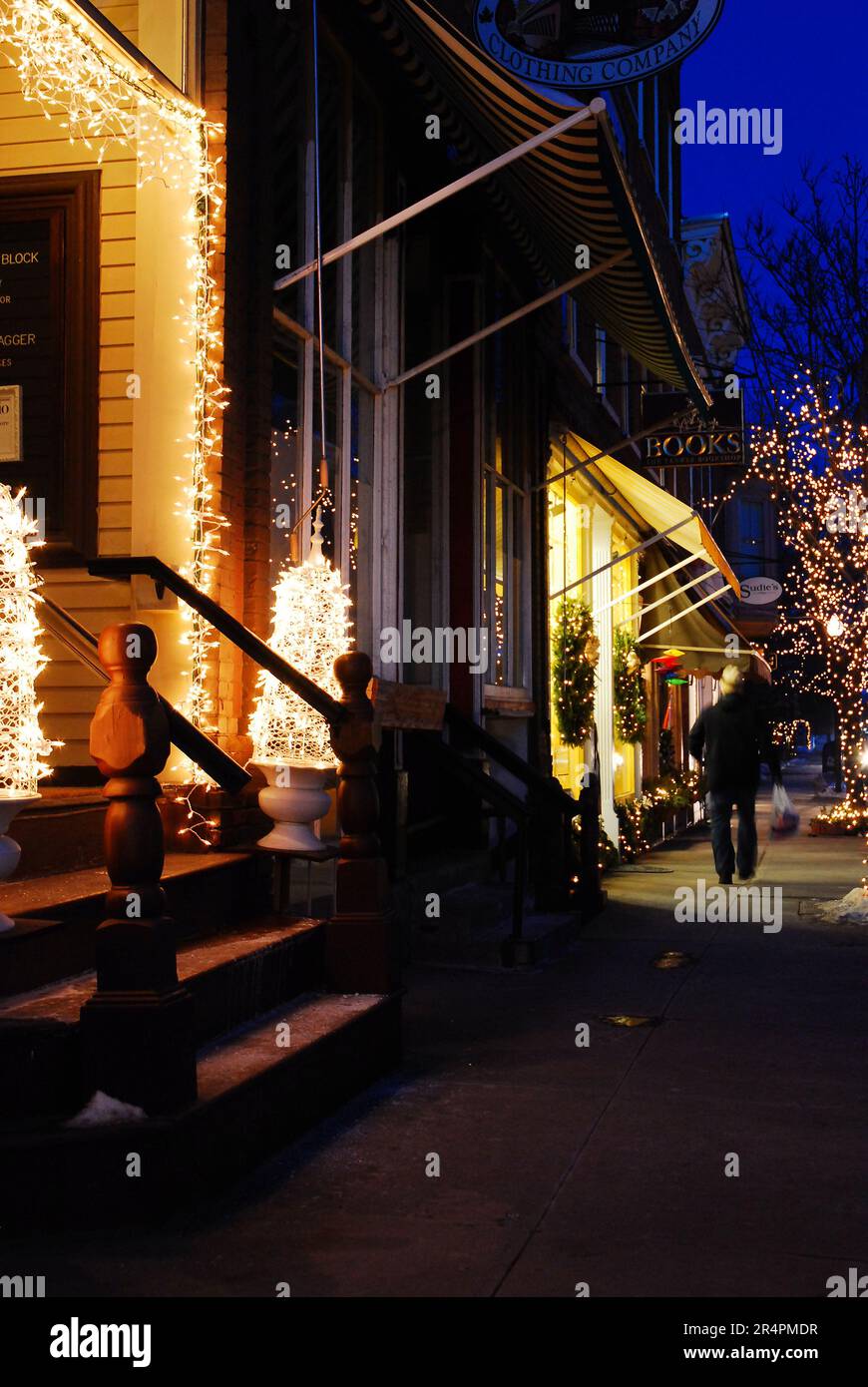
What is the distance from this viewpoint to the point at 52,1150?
4066 mm

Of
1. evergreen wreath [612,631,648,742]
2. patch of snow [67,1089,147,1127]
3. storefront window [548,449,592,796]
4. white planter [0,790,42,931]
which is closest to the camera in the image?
patch of snow [67,1089,147,1127]

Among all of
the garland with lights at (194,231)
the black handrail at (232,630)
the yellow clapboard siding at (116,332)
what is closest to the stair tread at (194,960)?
the black handrail at (232,630)

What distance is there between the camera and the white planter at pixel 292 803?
676 cm

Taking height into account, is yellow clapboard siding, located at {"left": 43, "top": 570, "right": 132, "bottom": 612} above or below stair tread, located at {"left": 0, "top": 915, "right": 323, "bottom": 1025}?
above

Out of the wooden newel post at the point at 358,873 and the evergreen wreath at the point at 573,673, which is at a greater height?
the evergreen wreath at the point at 573,673

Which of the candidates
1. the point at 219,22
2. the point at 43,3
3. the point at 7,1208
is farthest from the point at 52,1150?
the point at 219,22

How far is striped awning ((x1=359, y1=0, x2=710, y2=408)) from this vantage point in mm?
7684

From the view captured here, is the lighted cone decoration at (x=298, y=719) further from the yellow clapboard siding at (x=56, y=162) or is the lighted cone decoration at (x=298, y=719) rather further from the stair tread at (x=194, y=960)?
the yellow clapboard siding at (x=56, y=162)

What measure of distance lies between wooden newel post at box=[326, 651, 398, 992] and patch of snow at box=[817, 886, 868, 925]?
5747mm

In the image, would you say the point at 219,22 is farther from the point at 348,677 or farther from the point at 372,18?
the point at 348,677

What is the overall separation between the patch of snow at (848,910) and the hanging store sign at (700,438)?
7254mm

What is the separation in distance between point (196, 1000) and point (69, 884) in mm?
870

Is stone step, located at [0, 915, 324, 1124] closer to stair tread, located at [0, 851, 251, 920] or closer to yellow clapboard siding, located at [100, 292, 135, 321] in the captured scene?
stair tread, located at [0, 851, 251, 920]

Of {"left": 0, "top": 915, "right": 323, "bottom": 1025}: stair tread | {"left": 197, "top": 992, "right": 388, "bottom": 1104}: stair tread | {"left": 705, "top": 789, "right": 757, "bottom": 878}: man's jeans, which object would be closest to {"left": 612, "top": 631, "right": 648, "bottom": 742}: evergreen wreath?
{"left": 705, "top": 789, "right": 757, "bottom": 878}: man's jeans
